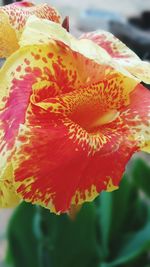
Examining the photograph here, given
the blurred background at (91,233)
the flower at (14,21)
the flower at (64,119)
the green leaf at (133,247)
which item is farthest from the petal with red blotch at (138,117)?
the green leaf at (133,247)

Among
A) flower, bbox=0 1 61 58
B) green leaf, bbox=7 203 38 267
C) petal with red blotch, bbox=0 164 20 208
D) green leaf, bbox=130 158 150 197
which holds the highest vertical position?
flower, bbox=0 1 61 58

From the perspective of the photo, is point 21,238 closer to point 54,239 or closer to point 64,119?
point 54,239

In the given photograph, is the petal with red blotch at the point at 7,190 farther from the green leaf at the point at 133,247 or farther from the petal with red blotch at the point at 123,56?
the green leaf at the point at 133,247

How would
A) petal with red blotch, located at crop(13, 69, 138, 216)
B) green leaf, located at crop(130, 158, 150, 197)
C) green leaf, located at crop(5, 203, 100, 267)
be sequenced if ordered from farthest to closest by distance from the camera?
1. green leaf, located at crop(130, 158, 150, 197)
2. green leaf, located at crop(5, 203, 100, 267)
3. petal with red blotch, located at crop(13, 69, 138, 216)

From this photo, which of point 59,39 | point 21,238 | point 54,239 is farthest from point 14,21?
point 21,238

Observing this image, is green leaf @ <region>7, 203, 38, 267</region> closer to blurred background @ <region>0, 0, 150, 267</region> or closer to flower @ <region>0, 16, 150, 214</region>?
blurred background @ <region>0, 0, 150, 267</region>

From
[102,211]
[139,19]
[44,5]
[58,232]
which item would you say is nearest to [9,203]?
[44,5]

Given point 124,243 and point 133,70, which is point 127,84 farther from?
point 124,243

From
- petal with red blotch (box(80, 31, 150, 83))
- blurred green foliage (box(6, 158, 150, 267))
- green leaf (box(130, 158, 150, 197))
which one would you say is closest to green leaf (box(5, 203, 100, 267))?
blurred green foliage (box(6, 158, 150, 267))

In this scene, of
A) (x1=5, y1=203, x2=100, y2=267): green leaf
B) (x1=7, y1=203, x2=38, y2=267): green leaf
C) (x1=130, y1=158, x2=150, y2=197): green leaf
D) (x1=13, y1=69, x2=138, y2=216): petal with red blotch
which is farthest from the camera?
(x1=130, y1=158, x2=150, y2=197): green leaf
